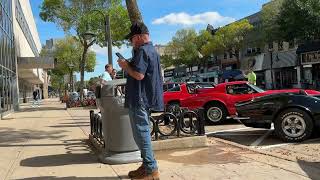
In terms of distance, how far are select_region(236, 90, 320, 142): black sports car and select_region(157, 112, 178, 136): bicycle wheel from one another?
1843mm

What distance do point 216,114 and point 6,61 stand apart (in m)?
15.7

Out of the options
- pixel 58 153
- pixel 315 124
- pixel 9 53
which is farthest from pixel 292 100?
pixel 9 53

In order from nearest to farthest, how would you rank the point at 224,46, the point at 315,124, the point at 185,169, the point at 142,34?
the point at 142,34 → the point at 185,169 → the point at 315,124 → the point at 224,46

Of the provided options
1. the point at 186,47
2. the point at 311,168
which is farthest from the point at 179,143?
the point at 186,47

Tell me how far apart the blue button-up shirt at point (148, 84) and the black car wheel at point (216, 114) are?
28.4 feet

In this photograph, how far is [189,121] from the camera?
372 inches

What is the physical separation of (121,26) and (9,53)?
903 centimetres

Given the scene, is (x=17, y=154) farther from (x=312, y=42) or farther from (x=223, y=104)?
(x=312, y=42)

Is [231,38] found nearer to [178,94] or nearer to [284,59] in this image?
[284,59]

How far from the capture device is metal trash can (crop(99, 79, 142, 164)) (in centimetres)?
738

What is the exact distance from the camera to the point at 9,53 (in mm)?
28703

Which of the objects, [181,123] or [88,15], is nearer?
[181,123]

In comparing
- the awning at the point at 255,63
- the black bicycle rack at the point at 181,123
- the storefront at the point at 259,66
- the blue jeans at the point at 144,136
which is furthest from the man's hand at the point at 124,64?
the awning at the point at 255,63

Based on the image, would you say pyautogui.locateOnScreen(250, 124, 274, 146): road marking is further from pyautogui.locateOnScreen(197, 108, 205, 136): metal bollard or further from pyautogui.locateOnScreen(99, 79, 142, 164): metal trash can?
pyautogui.locateOnScreen(99, 79, 142, 164): metal trash can
